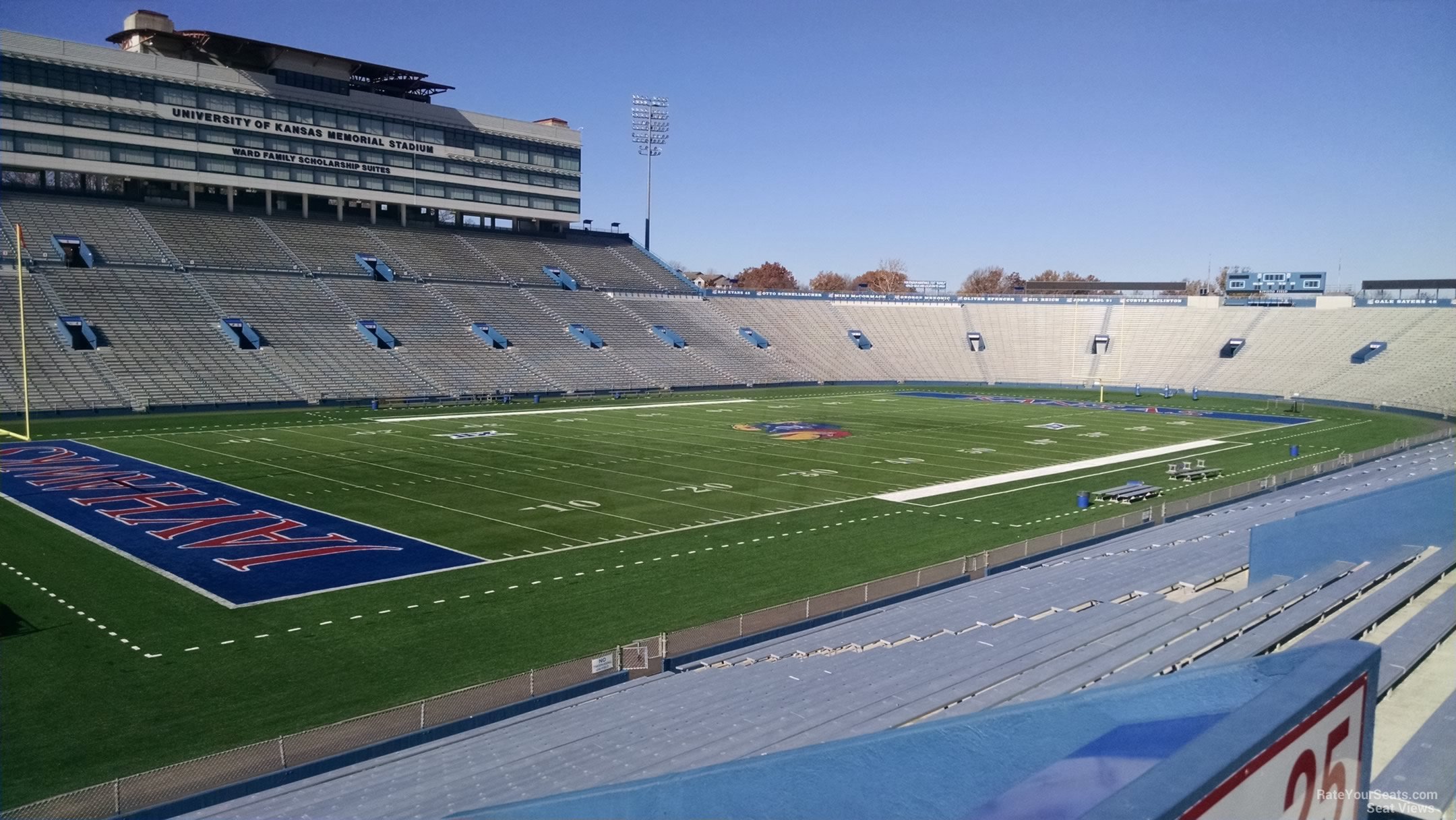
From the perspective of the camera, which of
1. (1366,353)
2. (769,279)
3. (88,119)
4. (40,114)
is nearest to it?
(40,114)

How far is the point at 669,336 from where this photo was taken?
6681 cm

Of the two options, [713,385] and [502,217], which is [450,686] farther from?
[502,217]

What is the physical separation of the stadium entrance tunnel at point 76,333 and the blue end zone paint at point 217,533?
665 inches

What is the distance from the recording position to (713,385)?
203 feet

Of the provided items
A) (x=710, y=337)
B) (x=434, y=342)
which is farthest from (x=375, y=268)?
(x=710, y=337)

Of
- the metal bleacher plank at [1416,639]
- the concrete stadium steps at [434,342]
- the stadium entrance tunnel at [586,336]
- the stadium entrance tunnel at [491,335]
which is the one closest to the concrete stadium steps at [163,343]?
the concrete stadium steps at [434,342]

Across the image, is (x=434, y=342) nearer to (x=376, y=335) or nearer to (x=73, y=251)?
(x=376, y=335)

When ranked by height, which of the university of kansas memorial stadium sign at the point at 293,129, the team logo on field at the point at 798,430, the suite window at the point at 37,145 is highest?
the university of kansas memorial stadium sign at the point at 293,129

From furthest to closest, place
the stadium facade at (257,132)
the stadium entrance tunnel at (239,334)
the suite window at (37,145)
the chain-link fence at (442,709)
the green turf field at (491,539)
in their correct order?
the stadium facade at (257,132), the suite window at (37,145), the stadium entrance tunnel at (239,334), the green turf field at (491,539), the chain-link fence at (442,709)

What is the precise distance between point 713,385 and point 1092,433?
25930mm

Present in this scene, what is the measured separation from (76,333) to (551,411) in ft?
71.2

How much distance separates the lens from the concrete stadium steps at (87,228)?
49.4 metres

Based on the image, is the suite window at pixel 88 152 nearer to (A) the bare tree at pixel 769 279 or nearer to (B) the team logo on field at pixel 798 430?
(B) the team logo on field at pixel 798 430

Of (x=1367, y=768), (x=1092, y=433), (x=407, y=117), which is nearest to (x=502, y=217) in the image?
(x=407, y=117)
